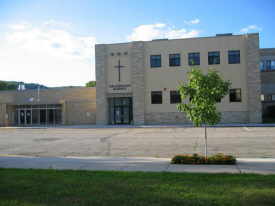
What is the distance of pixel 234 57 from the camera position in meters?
32.3

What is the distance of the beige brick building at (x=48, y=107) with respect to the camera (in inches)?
1446

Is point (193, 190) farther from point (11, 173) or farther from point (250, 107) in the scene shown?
point (250, 107)

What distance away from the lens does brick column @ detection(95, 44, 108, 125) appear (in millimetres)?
35250

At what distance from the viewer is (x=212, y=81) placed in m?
10.6

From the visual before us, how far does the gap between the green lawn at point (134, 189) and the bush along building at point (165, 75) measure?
84.0 feet

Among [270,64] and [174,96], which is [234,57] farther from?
[270,64]

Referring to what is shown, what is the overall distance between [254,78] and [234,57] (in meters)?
3.08

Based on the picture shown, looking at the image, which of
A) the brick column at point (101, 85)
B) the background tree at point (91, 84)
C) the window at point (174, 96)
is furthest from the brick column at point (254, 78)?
the background tree at point (91, 84)

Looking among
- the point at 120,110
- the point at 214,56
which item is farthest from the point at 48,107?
the point at 214,56

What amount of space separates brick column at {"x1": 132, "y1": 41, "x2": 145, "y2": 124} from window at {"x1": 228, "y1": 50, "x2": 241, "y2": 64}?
9.69 metres

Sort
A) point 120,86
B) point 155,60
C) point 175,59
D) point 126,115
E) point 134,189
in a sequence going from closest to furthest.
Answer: point 134,189 → point 175,59 → point 155,60 → point 120,86 → point 126,115

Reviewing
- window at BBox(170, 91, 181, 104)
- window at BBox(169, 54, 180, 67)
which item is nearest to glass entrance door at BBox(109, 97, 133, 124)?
Result: window at BBox(170, 91, 181, 104)

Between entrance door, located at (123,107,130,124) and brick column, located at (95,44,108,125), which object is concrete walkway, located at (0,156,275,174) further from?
entrance door, located at (123,107,130,124)

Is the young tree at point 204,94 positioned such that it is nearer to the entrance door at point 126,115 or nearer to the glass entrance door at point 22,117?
the entrance door at point 126,115
